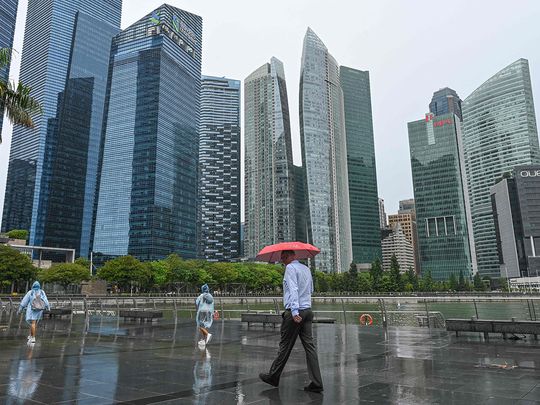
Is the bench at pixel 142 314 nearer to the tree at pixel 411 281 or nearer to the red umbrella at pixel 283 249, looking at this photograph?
the red umbrella at pixel 283 249

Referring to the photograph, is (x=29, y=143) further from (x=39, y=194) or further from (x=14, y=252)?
(x=14, y=252)

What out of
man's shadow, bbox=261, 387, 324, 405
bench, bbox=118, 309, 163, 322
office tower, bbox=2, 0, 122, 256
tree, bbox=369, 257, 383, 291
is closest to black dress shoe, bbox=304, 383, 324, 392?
man's shadow, bbox=261, 387, 324, 405

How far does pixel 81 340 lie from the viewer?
15203mm

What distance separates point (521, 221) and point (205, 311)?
178 metres

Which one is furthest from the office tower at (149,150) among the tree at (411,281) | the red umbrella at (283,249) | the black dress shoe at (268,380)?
the black dress shoe at (268,380)

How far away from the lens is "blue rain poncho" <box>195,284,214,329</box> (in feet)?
47.1

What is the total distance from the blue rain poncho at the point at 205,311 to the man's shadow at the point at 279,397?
25.5ft

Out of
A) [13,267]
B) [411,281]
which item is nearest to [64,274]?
[13,267]

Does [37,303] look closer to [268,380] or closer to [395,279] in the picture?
[268,380]

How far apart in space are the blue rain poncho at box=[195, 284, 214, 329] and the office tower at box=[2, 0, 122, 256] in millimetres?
177129

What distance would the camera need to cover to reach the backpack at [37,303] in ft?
49.4

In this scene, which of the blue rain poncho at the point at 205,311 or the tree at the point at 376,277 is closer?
the blue rain poncho at the point at 205,311

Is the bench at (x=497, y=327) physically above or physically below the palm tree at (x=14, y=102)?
below

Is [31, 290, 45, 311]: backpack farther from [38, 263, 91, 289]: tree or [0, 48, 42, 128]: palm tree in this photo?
[38, 263, 91, 289]: tree
